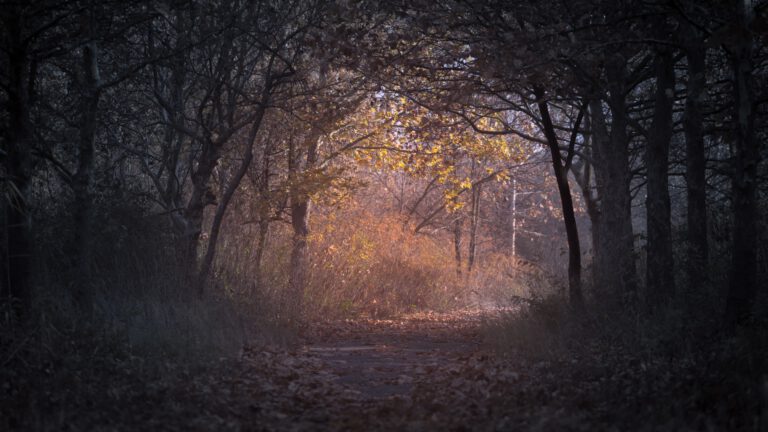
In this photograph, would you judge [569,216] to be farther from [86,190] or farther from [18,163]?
[18,163]

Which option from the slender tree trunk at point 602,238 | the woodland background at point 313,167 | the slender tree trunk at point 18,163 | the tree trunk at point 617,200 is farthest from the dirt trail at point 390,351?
the slender tree trunk at point 18,163

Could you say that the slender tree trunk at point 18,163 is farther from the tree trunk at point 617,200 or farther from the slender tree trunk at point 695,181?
the slender tree trunk at point 695,181

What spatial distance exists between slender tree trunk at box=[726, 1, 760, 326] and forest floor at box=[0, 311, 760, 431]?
4.88ft

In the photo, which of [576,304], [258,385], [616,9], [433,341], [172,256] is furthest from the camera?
[433,341]

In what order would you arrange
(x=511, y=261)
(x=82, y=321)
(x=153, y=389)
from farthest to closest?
(x=511, y=261) → (x=82, y=321) → (x=153, y=389)

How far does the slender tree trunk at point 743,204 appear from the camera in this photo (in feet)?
27.2

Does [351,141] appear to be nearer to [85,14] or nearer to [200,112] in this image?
[200,112]

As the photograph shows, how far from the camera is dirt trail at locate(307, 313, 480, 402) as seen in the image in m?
8.99

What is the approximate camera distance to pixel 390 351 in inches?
485

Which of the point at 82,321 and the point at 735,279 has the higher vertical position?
the point at 735,279

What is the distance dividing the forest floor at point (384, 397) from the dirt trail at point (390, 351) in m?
0.07

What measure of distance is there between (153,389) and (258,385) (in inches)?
54.2

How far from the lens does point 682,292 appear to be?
10789mm

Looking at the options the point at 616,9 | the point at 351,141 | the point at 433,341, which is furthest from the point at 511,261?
the point at 616,9
